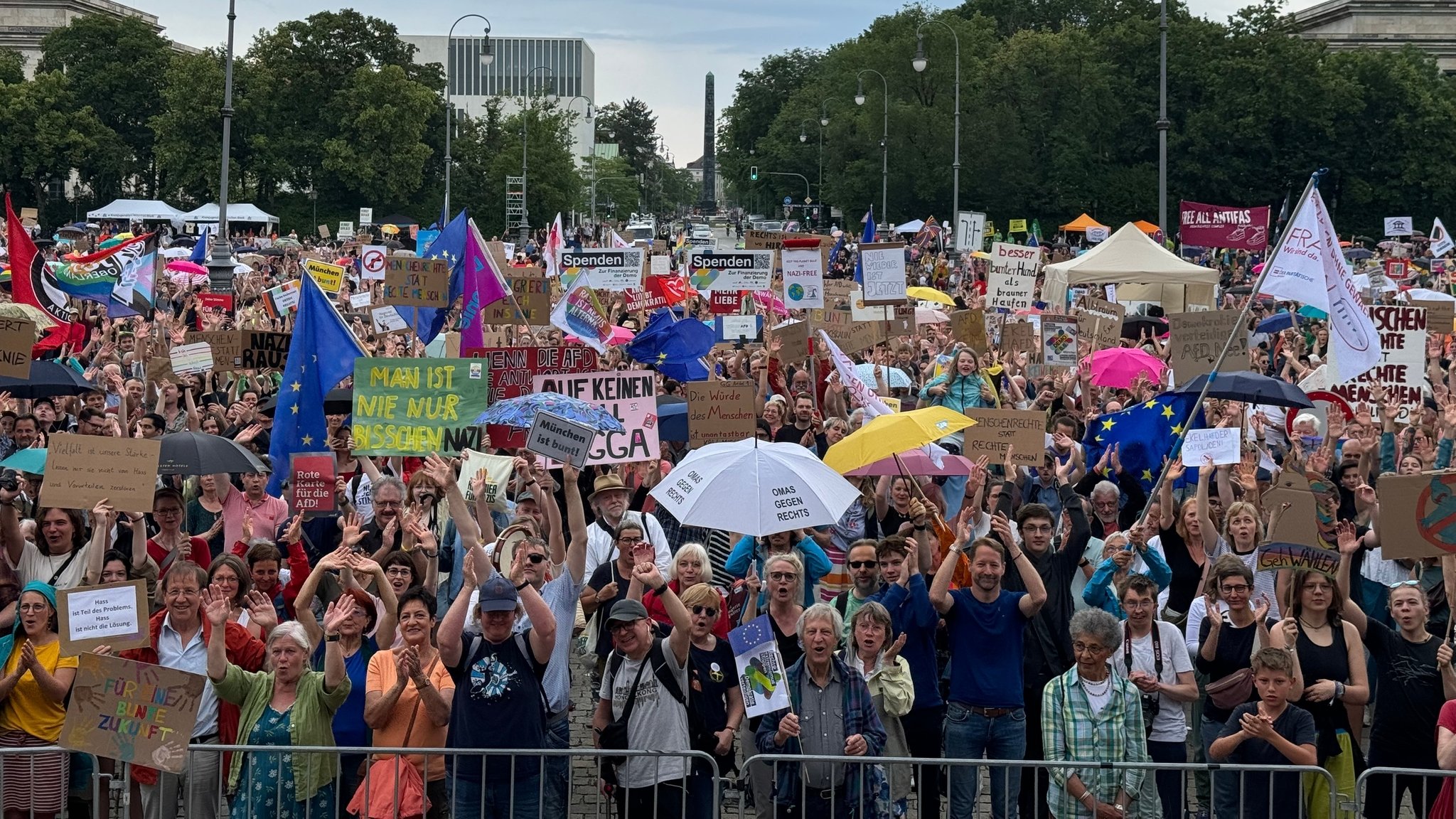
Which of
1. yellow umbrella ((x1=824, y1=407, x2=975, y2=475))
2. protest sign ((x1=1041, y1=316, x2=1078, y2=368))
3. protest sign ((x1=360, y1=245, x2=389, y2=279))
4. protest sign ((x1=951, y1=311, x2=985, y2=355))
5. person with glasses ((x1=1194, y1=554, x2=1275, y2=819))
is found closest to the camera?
person with glasses ((x1=1194, y1=554, x2=1275, y2=819))

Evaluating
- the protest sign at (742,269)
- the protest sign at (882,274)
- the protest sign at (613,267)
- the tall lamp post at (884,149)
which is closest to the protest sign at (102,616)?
the protest sign at (882,274)

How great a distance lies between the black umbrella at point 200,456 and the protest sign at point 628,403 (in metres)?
1.80

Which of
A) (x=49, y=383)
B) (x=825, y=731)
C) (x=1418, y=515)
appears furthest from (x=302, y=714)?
(x=49, y=383)

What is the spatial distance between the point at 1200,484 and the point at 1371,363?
66.8 inches

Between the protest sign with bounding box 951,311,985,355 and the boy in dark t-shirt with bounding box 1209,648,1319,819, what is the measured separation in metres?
10.5

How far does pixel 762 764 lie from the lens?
6691 millimetres

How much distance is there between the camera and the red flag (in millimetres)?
14477

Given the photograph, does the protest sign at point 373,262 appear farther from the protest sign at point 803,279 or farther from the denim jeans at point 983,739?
the denim jeans at point 983,739

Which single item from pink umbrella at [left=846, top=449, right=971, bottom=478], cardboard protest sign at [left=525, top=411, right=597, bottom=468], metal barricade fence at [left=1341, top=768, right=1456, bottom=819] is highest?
cardboard protest sign at [left=525, top=411, right=597, bottom=468]

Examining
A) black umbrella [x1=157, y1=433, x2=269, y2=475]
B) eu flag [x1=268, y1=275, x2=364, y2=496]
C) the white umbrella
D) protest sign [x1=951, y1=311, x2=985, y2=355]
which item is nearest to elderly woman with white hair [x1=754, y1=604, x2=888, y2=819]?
the white umbrella

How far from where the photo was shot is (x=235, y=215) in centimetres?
5816

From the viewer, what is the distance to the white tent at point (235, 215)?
55.4 m

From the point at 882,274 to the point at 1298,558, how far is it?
1005 cm

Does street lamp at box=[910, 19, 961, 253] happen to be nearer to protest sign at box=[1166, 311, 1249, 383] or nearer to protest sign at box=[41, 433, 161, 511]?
protest sign at box=[1166, 311, 1249, 383]
